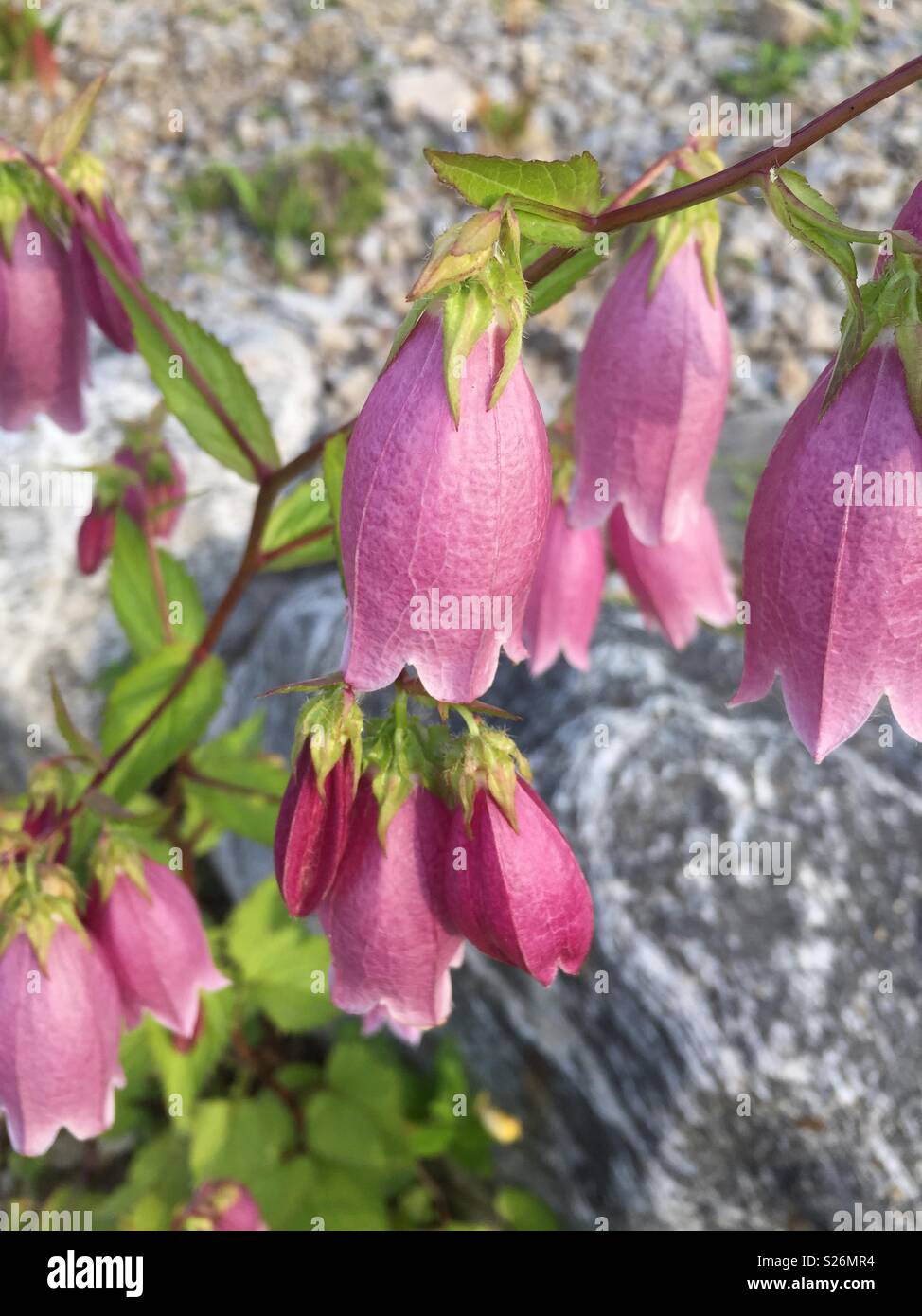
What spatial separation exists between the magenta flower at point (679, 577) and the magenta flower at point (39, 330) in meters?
0.87

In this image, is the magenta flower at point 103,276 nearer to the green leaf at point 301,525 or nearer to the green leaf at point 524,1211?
the green leaf at point 301,525

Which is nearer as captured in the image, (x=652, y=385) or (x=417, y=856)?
(x=417, y=856)

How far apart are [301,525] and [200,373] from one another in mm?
296

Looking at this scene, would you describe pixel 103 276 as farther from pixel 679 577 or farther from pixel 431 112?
pixel 431 112

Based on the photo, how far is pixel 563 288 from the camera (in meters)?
1.32

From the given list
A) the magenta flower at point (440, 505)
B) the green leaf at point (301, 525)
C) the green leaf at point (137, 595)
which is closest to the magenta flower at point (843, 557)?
the magenta flower at point (440, 505)

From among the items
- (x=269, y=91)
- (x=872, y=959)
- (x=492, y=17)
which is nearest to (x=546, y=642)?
(x=872, y=959)

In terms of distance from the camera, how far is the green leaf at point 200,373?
4.81 feet

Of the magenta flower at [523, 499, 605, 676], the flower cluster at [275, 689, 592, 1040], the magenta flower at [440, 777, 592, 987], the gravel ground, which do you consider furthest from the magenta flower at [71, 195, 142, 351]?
the gravel ground

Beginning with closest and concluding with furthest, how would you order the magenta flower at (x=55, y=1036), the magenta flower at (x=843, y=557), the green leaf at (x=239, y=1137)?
the magenta flower at (x=843, y=557), the magenta flower at (x=55, y=1036), the green leaf at (x=239, y=1137)

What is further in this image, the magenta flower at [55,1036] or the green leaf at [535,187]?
the magenta flower at [55,1036]

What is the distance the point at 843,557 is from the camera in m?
0.91

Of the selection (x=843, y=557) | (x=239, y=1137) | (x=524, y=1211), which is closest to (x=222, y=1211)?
(x=239, y=1137)

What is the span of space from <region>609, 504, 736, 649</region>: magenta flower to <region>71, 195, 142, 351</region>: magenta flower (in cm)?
78
